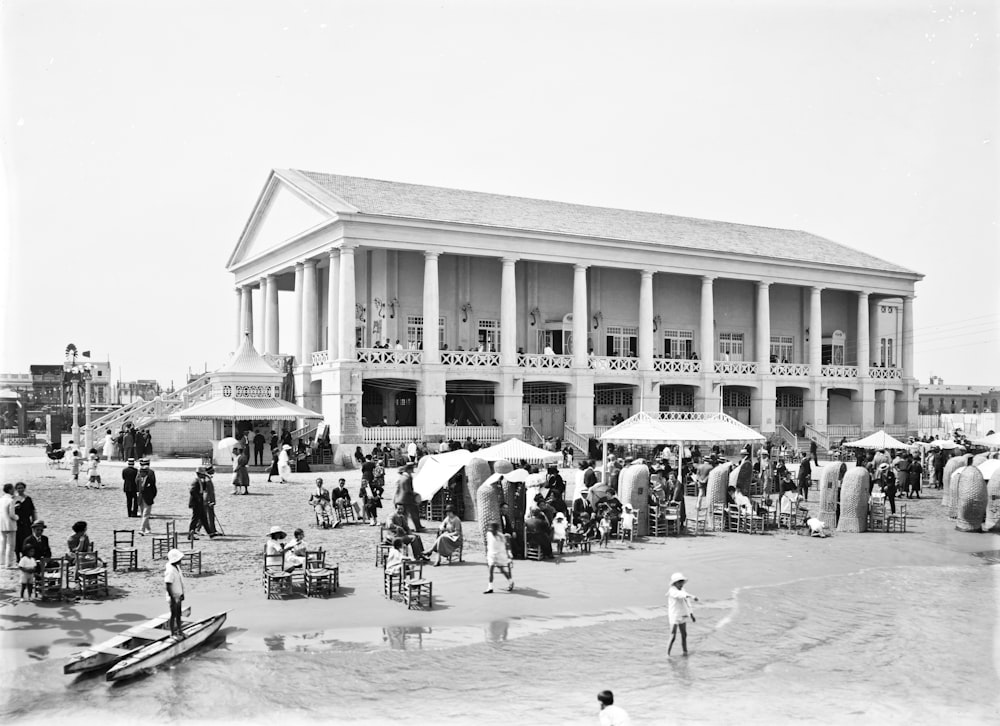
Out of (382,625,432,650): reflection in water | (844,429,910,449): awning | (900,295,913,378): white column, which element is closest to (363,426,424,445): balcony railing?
(844,429,910,449): awning

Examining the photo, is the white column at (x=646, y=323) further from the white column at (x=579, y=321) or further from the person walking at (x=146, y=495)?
the person walking at (x=146, y=495)

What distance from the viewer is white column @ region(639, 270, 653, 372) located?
46.3m

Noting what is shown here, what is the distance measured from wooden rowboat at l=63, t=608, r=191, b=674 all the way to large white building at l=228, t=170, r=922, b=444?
992 inches

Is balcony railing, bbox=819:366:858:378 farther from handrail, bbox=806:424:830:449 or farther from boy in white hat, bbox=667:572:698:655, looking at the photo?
boy in white hat, bbox=667:572:698:655

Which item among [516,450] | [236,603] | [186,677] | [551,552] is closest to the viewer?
[186,677]

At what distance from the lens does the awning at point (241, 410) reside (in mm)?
32375

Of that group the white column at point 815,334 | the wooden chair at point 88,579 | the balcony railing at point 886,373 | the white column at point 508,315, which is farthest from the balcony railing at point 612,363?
the wooden chair at point 88,579

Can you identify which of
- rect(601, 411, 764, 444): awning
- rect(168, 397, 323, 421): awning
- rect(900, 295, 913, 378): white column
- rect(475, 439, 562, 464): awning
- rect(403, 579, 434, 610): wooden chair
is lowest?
rect(403, 579, 434, 610): wooden chair

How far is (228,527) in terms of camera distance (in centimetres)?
2112

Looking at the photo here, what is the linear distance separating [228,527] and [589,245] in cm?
2817

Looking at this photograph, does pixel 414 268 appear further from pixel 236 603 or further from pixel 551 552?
pixel 236 603

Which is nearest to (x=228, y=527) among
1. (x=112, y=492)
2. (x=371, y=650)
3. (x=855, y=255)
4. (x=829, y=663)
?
(x=112, y=492)

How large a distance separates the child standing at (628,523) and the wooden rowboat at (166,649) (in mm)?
10466

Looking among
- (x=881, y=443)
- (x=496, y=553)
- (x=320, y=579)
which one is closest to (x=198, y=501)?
(x=320, y=579)
